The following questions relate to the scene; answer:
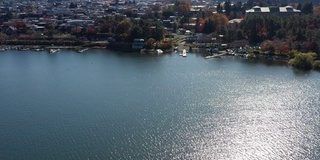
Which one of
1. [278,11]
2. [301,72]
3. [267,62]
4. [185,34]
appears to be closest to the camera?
[301,72]

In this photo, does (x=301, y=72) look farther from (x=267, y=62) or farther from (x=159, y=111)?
(x=159, y=111)

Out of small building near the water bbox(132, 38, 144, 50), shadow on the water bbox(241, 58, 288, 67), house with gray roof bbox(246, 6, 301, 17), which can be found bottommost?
shadow on the water bbox(241, 58, 288, 67)

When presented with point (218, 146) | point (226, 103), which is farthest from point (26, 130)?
point (226, 103)

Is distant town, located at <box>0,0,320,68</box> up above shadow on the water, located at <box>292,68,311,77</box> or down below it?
above

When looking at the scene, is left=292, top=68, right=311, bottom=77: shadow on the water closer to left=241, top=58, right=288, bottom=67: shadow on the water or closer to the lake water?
the lake water

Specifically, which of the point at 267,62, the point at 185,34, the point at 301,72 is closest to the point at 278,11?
the point at 185,34

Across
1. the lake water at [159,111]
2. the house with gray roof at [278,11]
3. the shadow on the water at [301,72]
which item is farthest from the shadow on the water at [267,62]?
the house with gray roof at [278,11]

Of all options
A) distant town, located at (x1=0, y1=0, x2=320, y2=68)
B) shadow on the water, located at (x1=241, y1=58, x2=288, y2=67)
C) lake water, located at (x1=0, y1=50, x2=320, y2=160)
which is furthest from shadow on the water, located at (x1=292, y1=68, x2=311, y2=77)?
shadow on the water, located at (x1=241, y1=58, x2=288, y2=67)

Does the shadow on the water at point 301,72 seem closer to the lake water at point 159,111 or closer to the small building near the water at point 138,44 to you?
the lake water at point 159,111
